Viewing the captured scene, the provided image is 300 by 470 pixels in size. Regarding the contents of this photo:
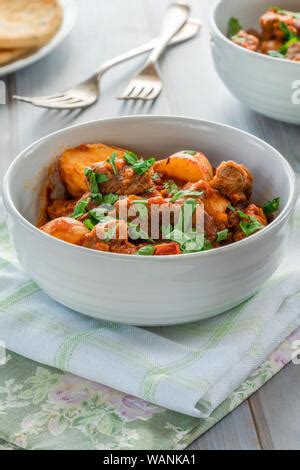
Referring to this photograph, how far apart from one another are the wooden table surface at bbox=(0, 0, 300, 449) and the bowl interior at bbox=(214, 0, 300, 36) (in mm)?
231

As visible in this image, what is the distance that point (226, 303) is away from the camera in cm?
170

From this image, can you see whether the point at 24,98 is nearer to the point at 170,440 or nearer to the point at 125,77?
the point at 125,77

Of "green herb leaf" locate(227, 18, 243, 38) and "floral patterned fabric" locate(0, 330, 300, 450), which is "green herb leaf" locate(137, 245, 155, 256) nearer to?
"floral patterned fabric" locate(0, 330, 300, 450)

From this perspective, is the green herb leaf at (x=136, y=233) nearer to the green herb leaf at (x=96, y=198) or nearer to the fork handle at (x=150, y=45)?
the green herb leaf at (x=96, y=198)

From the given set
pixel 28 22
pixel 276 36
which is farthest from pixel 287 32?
pixel 28 22

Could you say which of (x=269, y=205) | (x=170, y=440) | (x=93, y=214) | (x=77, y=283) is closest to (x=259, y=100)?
(x=269, y=205)

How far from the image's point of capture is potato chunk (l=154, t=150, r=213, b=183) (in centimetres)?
189

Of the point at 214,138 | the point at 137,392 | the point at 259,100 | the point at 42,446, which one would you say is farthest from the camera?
the point at 259,100

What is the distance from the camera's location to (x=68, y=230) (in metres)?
1.70

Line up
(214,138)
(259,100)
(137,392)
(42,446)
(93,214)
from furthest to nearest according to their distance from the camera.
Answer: (259,100), (214,138), (93,214), (137,392), (42,446)

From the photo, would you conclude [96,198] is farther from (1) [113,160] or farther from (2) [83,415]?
(2) [83,415]

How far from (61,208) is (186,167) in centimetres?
31

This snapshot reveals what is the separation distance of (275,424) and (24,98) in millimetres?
A: 1601

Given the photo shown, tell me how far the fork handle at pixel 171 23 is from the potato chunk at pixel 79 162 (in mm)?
1221
